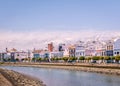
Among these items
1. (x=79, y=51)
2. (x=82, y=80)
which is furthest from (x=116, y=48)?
(x=82, y=80)

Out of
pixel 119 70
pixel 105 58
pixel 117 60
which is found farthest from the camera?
pixel 105 58

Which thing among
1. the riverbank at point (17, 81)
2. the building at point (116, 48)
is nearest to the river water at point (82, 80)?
the riverbank at point (17, 81)

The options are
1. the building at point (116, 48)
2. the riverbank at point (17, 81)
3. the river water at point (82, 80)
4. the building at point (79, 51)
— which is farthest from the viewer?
the building at point (79, 51)

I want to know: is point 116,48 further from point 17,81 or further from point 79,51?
point 17,81

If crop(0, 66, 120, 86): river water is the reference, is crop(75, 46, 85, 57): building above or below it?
above

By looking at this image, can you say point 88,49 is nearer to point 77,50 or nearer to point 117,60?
point 77,50

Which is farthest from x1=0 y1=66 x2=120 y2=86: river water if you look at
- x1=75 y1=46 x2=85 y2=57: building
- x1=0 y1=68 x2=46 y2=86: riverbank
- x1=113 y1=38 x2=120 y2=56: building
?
x1=75 y1=46 x2=85 y2=57: building

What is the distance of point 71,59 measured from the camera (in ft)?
491

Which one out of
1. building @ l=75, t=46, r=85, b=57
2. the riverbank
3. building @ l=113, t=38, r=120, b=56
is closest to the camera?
the riverbank

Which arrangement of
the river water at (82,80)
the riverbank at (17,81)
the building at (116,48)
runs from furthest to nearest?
the building at (116,48), the river water at (82,80), the riverbank at (17,81)

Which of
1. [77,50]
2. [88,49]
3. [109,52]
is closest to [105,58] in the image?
[109,52]

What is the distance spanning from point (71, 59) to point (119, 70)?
80.8 metres

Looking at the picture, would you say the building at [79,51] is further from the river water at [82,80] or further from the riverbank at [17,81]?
the riverbank at [17,81]

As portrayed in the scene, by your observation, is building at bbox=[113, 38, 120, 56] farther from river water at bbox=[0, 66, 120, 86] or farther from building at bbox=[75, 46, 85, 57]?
river water at bbox=[0, 66, 120, 86]
